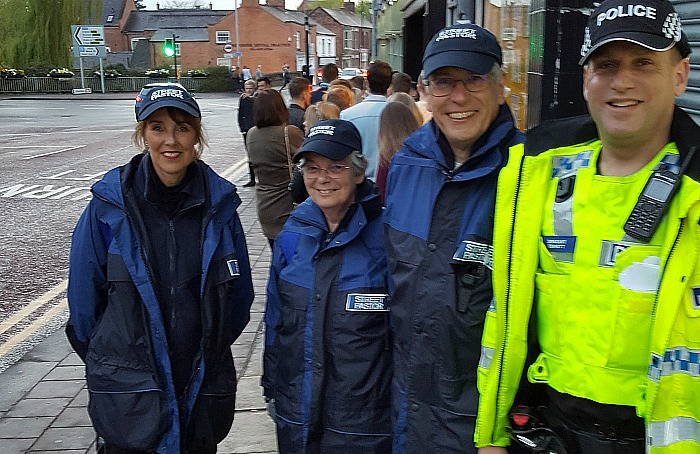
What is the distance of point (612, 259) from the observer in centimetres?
179

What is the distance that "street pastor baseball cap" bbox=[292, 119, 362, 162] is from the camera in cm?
292

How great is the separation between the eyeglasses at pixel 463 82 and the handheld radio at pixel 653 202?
0.86 metres

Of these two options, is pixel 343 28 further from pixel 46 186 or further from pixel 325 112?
pixel 325 112

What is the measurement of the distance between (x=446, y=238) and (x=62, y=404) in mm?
3359

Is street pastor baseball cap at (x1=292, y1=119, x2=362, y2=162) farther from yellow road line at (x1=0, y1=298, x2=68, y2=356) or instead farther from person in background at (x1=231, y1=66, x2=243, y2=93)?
person in background at (x1=231, y1=66, x2=243, y2=93)

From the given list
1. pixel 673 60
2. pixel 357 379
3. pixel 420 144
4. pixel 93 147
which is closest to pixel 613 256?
pixel 673 60

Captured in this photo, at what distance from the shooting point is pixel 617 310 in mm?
1759

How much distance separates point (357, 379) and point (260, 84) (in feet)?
34.3

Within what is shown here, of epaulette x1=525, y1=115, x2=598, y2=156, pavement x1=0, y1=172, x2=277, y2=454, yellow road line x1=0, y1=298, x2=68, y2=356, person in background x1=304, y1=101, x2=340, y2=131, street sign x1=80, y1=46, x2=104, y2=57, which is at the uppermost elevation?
street sign x1=80, y1=46, x2=104, y2=57

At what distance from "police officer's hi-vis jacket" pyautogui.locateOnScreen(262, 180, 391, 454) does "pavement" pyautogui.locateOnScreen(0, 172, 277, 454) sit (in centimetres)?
136

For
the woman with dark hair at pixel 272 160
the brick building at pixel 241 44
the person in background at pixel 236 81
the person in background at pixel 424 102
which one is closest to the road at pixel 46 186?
the woman with dark hair at pixel 272 160

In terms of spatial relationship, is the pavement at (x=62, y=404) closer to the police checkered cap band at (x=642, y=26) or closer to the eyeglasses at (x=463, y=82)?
the eyeglasses at (x=463, y=82)

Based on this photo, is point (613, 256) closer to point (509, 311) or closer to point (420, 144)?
point (509, 311)

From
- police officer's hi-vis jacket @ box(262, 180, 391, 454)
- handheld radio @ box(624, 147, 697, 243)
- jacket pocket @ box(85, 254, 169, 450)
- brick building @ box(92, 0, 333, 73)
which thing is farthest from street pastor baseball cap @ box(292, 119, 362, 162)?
brick building @ box(92, 0, 333, 73)
